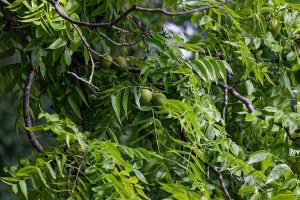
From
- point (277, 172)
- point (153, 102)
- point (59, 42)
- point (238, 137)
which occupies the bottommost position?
point (238, 137)

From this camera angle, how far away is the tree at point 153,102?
1100mm

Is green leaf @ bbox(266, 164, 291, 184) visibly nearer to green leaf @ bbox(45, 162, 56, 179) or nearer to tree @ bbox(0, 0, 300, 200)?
tree @ bbox(0, 0, 300, 200)

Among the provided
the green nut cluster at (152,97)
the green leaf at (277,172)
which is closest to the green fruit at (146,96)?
the green nut cluster at (152,97)

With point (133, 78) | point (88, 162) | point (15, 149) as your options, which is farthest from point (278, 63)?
point (15, 149)

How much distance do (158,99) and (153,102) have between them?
0.02m

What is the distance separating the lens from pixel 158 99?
4.28ft

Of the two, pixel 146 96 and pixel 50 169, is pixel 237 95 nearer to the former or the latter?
pixel 146 96

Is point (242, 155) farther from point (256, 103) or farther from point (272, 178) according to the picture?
point (256, 103)

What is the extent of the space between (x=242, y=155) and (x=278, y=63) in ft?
1.61

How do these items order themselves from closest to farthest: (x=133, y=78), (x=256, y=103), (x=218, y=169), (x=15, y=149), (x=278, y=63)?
(x=218, y=169) → (x=133, y=78) → (x=256, y=103) → (x=278, y=63) → (x=15, y=149)

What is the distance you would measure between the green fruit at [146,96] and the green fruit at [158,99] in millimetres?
Result: 11

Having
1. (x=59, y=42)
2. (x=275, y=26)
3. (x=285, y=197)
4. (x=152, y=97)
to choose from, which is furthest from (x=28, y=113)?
(x=275, y=26)

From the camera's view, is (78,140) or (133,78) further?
(133,78)

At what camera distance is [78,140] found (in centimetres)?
107
